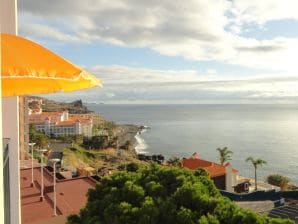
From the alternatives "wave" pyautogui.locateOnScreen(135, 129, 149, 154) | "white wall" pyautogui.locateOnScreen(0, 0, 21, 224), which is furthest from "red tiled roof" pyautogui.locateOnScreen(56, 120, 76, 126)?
"white wall" pyautogui.locateOnScreen(0, 0, 21, 224)

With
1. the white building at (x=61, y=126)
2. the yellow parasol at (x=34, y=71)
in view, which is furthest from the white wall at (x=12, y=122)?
the white building at (x=61, y=126)

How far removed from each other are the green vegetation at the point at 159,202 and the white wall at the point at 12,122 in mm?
3228

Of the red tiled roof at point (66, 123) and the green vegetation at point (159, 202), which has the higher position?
the green vegetation at point (159, 202)

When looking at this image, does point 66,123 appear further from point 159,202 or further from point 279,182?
point 159,202

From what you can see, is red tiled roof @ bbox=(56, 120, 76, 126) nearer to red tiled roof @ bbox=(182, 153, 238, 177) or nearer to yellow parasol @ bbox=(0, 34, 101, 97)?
red tiled roof @ bbox=(182, 153, 238, 177)

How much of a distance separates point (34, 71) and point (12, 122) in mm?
Result: 1942

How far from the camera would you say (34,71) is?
2547 millimetres

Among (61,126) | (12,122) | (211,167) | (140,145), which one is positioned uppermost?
(12,122)

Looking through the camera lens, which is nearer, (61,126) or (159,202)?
(159,202)

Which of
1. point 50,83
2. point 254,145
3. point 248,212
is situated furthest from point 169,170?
point 254,145

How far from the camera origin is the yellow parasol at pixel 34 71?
2465 millimetres

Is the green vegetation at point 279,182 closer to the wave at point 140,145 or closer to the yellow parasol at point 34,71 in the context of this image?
the wave at point 140,145

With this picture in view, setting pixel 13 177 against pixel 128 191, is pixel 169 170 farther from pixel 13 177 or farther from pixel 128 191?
pixel 13 177

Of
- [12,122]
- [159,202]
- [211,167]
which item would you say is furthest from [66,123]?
[12,122]
